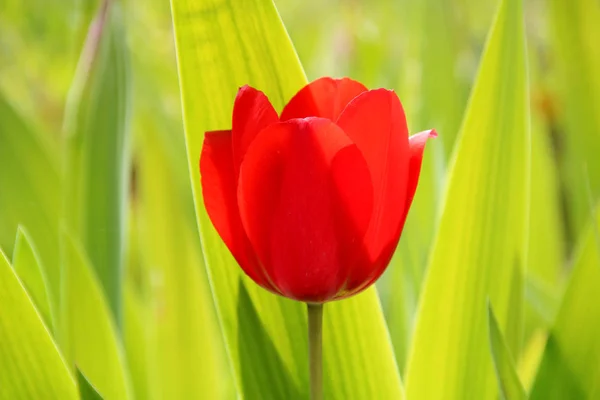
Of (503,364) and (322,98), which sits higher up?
(322,98)

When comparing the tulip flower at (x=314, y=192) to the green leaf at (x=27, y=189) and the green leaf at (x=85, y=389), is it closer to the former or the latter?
the green leaf at (x=85, y=389)

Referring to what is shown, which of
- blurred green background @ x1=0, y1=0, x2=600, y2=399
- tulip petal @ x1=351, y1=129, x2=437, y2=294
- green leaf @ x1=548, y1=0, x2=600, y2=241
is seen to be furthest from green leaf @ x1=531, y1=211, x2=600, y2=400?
green leaf @ x1=548, y1=0, x2=600, y2=241

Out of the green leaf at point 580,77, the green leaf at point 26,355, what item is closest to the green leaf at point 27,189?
the green leaf at point 26,355

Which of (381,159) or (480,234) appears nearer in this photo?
(381,159)

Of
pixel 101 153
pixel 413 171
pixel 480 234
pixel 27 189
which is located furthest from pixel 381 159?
pixel 27 189

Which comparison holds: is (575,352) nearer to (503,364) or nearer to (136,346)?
(503,364)

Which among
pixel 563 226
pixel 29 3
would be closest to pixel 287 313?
pixel 563 226

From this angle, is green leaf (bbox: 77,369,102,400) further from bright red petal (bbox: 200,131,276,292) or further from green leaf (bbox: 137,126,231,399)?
green leaf (bbox: 137,126,231,399)
